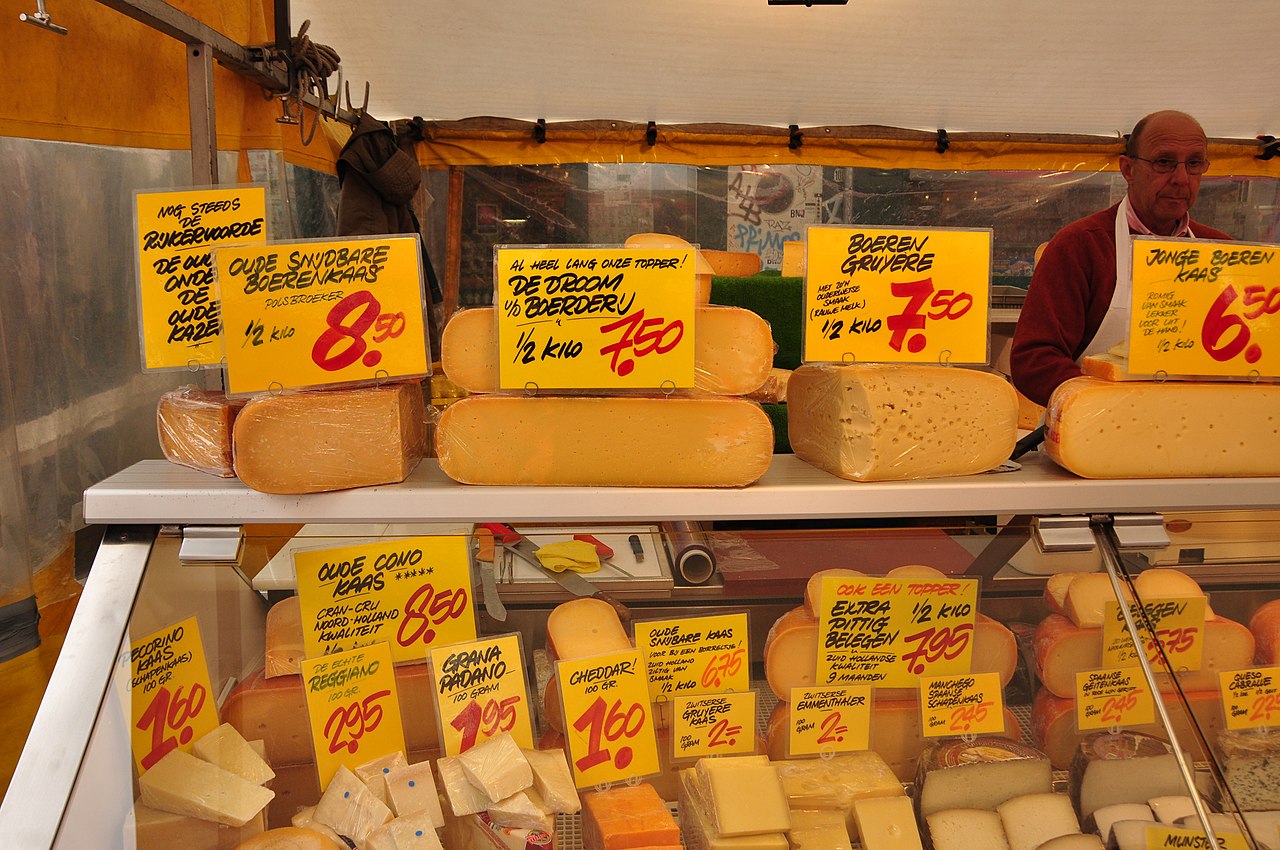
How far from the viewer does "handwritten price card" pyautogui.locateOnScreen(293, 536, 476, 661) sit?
4.36 ft

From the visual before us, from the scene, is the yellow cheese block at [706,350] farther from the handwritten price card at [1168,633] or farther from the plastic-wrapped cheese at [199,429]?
the handwritten price card at [1168,633]

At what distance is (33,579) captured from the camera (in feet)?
6.72

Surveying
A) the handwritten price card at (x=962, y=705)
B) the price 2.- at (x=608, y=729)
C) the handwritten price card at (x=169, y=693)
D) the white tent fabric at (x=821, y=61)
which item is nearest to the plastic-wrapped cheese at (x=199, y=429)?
the handwritten price card at (x=169, y=693)

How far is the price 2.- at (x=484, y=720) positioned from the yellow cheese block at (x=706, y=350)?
546mm

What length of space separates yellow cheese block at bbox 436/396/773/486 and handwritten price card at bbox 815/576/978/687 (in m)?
0.36

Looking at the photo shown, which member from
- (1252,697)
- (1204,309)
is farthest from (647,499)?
(1252,697)

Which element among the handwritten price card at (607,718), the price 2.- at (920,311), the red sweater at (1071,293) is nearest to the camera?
the price 2.- at (920,311)

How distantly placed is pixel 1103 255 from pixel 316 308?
2.25 m

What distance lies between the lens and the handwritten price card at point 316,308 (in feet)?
3.78

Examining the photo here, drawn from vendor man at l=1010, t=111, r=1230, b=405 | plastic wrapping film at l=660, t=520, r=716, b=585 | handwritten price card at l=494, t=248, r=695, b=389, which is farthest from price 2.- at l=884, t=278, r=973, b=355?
vendor man at l=1010, t=111, r=1230, b=405

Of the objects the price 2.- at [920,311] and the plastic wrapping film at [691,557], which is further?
the plastic wrapping film at [691,557]

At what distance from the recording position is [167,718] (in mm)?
1272

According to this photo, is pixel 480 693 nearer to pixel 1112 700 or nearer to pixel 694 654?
pixel 694 654

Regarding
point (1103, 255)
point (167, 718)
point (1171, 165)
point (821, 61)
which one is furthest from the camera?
point (821, 61)
